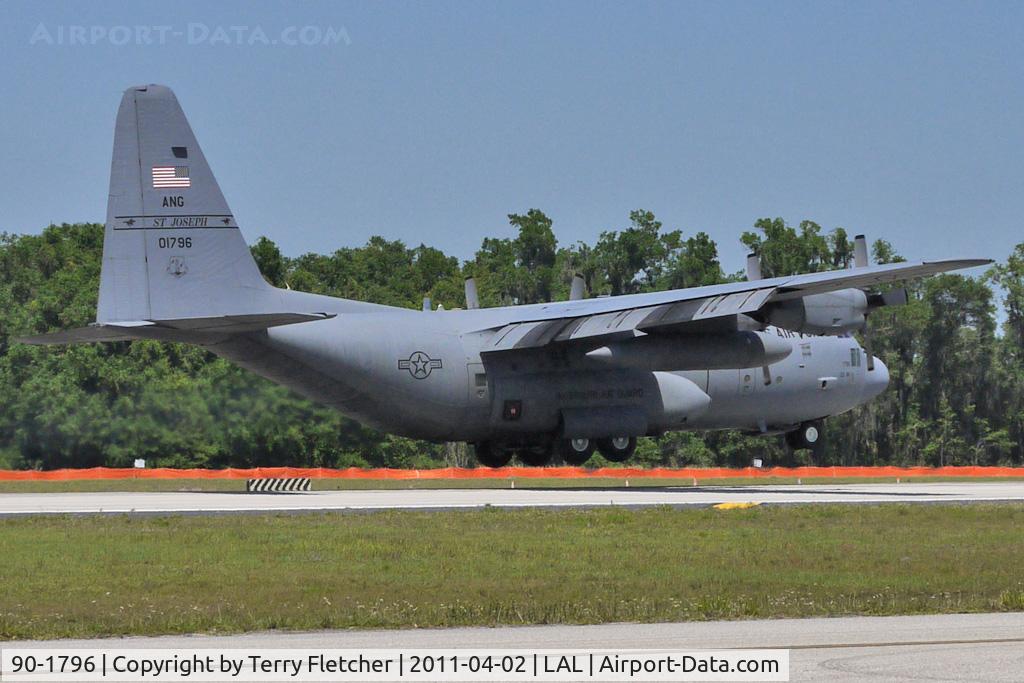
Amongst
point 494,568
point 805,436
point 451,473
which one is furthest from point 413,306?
point 494,568

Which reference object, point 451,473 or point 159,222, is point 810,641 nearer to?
point 159,222

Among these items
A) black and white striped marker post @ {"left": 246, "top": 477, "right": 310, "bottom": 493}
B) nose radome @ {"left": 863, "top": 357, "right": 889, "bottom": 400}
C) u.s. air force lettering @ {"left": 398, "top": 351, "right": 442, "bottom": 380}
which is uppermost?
u.s. air force lettering @ {"left": 398, "top": 351, "right": 442, "bottom": 380}

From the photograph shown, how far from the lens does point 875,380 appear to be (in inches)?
1841

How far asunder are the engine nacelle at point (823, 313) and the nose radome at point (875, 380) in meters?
8.30

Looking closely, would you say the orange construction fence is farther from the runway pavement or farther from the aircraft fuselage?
the runway pavement

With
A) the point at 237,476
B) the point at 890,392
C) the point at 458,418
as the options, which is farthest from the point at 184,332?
the point at 890,392

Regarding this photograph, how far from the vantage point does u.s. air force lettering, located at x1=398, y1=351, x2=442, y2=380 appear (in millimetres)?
36938

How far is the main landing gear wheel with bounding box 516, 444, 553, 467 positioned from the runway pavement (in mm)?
1912

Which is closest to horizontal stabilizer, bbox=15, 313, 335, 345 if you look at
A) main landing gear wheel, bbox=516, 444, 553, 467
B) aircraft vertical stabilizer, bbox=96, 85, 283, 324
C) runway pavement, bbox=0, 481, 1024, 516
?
aircraft vertical stabilizer, bbox=96, 85, 283, 324

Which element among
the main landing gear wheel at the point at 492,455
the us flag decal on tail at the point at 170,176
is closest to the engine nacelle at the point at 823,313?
the main landing gear wheel at the point at 492,455

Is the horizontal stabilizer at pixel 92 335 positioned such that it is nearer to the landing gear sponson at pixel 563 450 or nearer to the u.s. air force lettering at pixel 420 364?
the u.s. air force lettering at pixel 420 364

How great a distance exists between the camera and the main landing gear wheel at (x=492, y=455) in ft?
136

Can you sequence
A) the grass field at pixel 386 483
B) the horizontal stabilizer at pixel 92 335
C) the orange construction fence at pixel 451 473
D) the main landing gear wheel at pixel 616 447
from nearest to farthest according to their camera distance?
the horizontal stabilizer at pixel 92 335 → the grass field at pixel 386 483 → the main landing gear wheel at pixel 616 447 → the orange construction fence at pixel 451 473
